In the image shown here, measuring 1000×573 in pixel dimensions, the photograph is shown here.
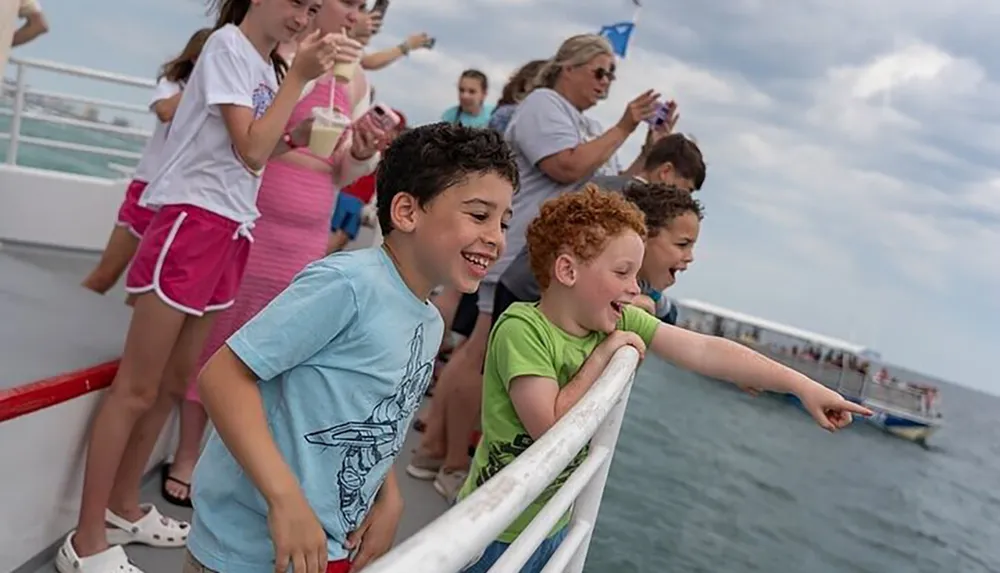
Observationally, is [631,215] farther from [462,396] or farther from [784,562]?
[784,562]

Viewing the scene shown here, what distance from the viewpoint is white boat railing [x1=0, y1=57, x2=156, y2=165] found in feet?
14.1

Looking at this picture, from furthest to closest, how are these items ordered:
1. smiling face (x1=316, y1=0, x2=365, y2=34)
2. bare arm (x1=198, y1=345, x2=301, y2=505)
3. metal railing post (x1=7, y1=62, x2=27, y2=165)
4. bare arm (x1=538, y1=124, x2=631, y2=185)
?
metal railing post (x1=7, y1=62, x2=27, y2=165) < bare arm (x1=538, y1=124, x2=631, y2=185) < smiling face (x1=316, y1=0, x2=365, y2=34) < bare arm (x1=198, y1=345, x2=301, y2=505)

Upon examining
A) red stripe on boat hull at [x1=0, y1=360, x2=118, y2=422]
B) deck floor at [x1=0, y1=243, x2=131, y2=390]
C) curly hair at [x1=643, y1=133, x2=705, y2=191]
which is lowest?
red stripe on boat hull at [x1=0, y1=360, x2=118, y2=422]

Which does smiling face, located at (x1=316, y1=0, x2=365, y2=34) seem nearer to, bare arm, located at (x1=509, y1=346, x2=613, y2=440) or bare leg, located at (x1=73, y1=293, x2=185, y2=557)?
bare leg, located at (x1=73, y1=293, x2=185, y2=557)

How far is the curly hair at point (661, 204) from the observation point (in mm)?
2270

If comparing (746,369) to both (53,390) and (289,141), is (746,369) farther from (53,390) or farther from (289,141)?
(53,390)

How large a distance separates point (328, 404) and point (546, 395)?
55 centimetres

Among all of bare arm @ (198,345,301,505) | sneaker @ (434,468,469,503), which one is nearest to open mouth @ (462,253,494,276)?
bare arm @ (198,345,301,505)

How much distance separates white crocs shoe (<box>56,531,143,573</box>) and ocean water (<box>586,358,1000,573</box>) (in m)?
2.82

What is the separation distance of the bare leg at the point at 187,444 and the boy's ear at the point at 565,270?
3.73 feet

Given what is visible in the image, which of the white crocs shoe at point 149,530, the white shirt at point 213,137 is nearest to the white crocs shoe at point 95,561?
the white crocs shoe at point 149,530

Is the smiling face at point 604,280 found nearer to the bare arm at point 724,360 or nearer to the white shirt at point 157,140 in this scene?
the bare arm at point 724,360

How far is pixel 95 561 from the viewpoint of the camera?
1875 millimetres

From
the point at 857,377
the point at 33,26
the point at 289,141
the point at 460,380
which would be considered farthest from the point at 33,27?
the point at 857,377
